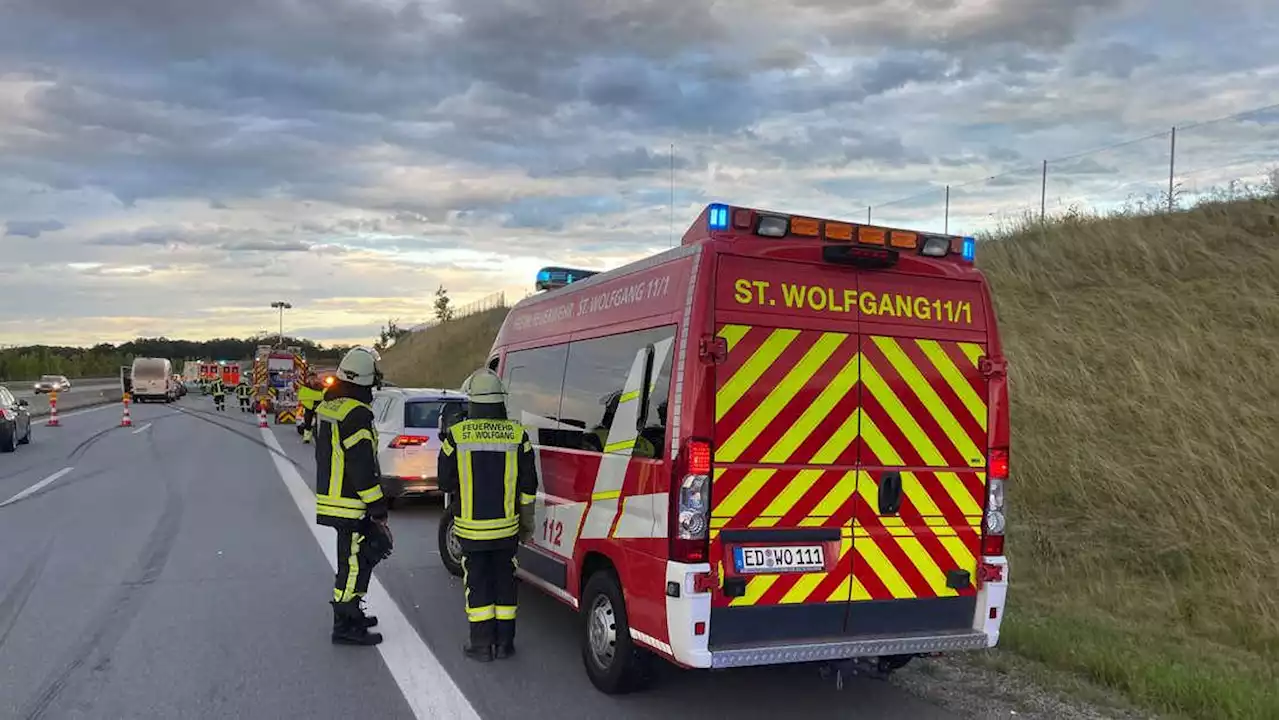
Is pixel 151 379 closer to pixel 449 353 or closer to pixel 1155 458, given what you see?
pixel 449 353

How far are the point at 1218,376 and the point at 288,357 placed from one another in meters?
29.8

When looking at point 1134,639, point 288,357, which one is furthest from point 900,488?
point 288,357

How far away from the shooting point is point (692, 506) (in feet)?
Result: 14.7

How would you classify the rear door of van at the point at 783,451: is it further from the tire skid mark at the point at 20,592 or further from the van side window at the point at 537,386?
the tire skid mark at the point at 20,592

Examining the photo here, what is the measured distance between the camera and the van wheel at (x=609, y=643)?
5.04m

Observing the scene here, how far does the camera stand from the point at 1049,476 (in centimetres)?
1039

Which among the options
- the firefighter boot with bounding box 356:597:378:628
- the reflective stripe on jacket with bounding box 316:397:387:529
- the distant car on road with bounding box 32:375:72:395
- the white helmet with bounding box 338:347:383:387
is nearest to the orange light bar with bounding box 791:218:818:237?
the white helmet with bounding box 338:347:383:387

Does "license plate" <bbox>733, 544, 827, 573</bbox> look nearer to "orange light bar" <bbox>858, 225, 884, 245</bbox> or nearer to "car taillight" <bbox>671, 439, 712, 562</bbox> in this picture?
"car taillight" <bbox>671, 439, 712, 562</bbox>

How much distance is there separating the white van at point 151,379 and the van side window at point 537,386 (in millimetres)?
50652

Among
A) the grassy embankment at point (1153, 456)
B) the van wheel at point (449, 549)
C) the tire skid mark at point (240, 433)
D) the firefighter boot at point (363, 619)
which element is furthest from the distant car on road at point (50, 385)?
the firefighter boot at point (363, 619)

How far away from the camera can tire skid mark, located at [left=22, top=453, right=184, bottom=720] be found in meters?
5.13

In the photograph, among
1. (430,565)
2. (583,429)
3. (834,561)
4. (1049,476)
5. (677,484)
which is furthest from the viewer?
(1049,476)

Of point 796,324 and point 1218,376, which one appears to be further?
point 1218,376

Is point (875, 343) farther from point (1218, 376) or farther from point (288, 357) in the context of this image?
point (288, 357)
